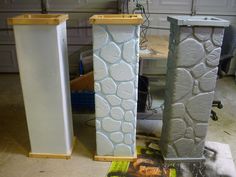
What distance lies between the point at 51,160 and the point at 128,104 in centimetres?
83

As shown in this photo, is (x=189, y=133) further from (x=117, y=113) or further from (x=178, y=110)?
(x=117, y=113)

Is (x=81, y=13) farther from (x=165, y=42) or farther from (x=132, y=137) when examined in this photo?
(x=132, y=137)

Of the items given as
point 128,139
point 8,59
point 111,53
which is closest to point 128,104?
point 128,139

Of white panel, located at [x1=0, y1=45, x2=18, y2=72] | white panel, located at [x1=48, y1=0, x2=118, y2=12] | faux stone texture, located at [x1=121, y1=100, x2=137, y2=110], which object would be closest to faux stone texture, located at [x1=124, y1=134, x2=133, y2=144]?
faux stone texture, located at [x1=121, y1=100, x2=137, y2=110]

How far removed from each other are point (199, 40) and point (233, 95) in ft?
A: 6.59

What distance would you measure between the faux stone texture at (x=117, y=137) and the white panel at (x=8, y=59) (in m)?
2.70

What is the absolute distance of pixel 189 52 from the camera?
5.40ft

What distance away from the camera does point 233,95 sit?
3277 millimetres

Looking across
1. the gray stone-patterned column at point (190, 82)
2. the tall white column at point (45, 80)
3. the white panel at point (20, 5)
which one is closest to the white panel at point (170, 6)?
the white panel at point (20, 5)

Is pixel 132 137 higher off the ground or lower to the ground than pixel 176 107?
lower

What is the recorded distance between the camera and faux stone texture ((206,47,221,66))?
1654 millimetres

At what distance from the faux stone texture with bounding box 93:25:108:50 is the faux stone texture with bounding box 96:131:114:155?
732 millimetres

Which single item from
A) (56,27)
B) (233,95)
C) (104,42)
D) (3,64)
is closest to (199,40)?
(104,42)

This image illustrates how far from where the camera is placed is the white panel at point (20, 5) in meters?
3.55
